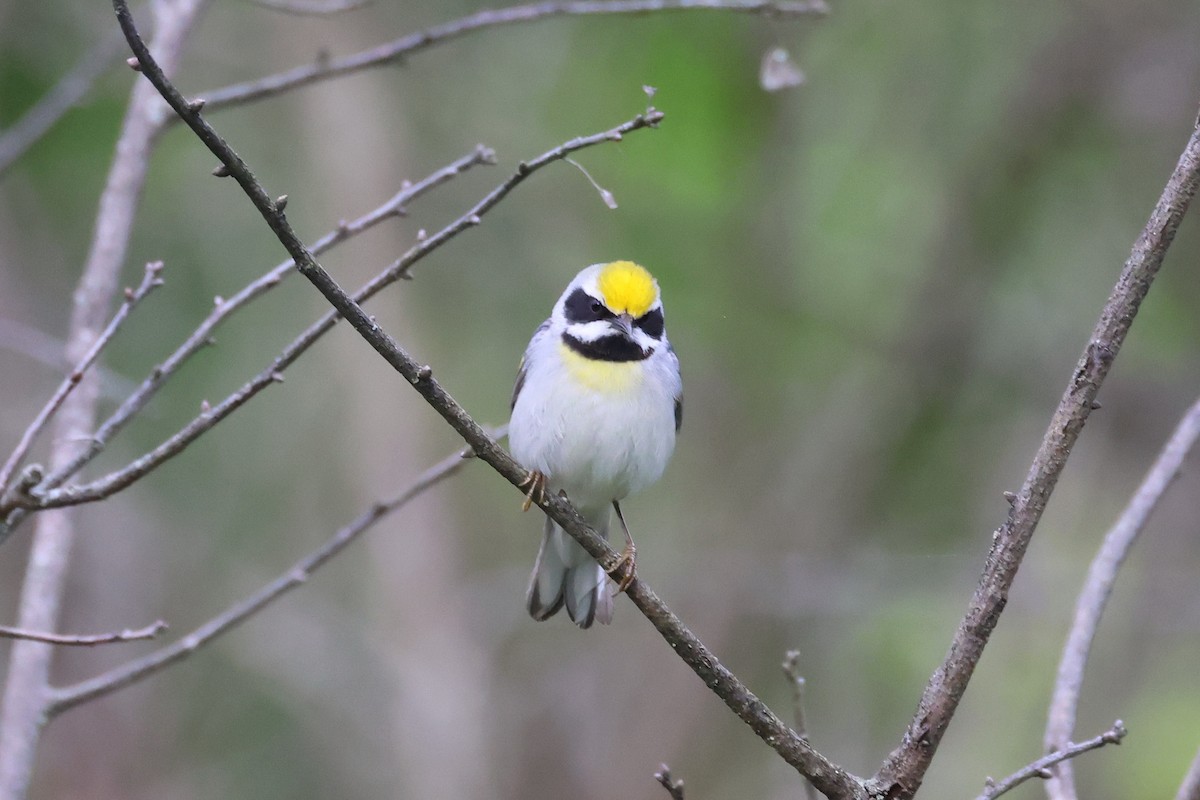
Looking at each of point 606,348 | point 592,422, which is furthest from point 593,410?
point 606,348

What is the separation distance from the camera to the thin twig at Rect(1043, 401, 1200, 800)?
8.93 feet

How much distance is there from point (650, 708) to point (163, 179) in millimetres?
4491

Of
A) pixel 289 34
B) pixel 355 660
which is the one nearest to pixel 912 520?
pixel 355 660

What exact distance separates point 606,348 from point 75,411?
5.52ft

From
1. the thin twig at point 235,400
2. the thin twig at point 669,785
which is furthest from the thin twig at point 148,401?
the thin twig at point 669,785

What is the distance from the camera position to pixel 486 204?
2617 millimetres

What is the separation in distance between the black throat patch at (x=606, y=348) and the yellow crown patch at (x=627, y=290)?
0.36ft

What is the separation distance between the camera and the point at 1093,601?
9.39 ft

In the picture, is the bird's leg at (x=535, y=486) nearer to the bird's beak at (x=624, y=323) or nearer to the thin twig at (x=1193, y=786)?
the bird's beak at (x=624, y=323)

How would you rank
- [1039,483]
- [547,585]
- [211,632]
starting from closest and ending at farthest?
[1039,483] < [211,632] < [547,585]

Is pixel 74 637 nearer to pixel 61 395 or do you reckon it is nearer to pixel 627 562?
pixel 61 395

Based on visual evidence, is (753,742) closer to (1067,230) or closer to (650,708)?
(650,708)

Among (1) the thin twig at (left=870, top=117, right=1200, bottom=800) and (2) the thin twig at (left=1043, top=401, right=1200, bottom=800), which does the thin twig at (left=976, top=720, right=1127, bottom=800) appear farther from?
(2) the thin twig at (left=1043, top=401, right=1200, bottom=800)

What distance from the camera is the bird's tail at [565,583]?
4336 mm
